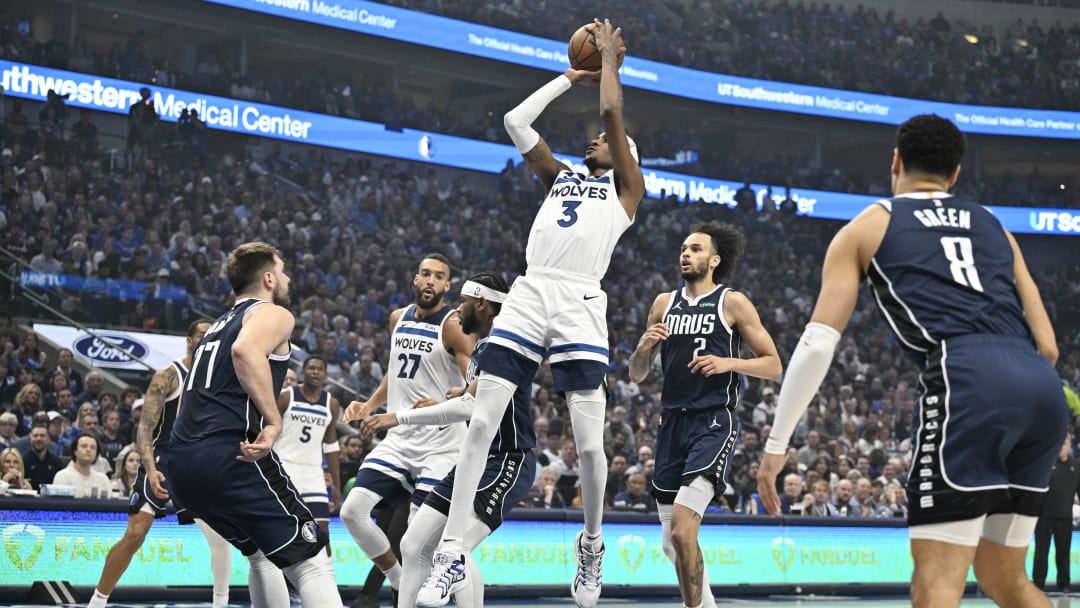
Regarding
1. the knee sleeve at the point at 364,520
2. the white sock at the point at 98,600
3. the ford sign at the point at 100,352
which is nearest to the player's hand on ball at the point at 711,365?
the knee sleeve at the point at 364,520

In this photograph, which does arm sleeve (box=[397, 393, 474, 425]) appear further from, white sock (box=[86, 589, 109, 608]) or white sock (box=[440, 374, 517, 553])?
white sock (box=[86, 589, 109, 608])

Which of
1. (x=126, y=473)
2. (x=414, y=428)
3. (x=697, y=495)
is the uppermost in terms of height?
(x=414, y=428)

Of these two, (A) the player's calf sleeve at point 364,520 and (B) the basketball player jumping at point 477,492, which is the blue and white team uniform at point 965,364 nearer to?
(B) the basketball player jumping at point 477,492

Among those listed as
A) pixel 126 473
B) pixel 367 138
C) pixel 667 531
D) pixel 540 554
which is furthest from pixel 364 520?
pixel 367 138

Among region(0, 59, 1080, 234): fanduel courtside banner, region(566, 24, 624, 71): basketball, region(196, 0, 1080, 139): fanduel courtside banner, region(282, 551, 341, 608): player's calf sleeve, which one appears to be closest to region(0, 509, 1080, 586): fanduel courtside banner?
region(282, 551, 341, 608): player's calf sleeve

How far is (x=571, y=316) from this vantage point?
6.43m

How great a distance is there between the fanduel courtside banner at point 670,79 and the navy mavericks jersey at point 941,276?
79.1 ft

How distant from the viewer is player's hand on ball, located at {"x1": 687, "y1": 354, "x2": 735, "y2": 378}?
7184 mm

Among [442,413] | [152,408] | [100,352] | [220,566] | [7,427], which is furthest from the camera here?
[100,352]

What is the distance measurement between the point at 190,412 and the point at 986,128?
34869 millimetres

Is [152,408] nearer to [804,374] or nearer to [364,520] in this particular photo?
[364,520]

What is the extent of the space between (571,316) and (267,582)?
2131mm

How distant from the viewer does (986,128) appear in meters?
36.4

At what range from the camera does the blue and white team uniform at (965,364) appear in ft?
12.7
